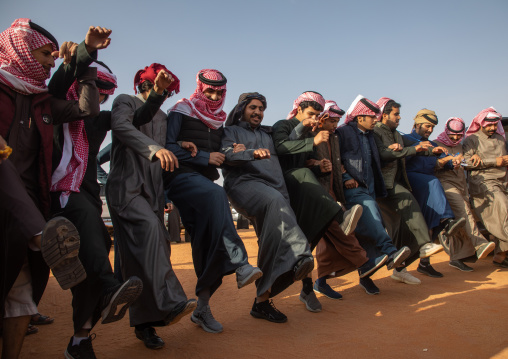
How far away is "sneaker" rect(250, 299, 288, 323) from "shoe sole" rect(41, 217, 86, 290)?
2.35 metres

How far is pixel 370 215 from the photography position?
18.2 feet

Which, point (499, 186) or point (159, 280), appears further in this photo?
point (499, 186)

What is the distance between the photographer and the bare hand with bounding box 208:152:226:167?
→ 4.41m

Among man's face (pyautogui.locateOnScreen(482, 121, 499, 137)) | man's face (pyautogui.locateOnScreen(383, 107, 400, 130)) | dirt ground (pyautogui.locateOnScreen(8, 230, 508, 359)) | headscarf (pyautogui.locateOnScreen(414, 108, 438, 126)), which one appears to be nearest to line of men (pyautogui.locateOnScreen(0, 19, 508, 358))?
man's face (pyautogui.locateOnScreen(383, 107, 400, 130))

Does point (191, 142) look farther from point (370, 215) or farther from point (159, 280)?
point (370, 215)

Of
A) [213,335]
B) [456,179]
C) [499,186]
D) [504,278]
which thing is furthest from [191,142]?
[499,186]

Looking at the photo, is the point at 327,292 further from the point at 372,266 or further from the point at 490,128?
the point at 490,128

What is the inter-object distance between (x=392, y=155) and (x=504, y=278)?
272cm

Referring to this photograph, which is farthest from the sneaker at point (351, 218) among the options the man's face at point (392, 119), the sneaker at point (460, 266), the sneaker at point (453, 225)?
the sneaker at point (460, 266)

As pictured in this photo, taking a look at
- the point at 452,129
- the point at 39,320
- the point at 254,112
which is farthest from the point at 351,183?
the point at 39,320

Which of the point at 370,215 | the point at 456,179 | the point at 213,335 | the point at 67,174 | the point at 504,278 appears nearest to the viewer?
the point at 67,174

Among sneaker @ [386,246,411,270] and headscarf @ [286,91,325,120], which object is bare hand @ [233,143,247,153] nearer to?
headscarf @ [286,91,325,120]

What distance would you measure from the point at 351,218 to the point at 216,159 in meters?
1.67

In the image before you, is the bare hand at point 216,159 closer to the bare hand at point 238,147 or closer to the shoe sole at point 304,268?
the bare hand at point 238,147
